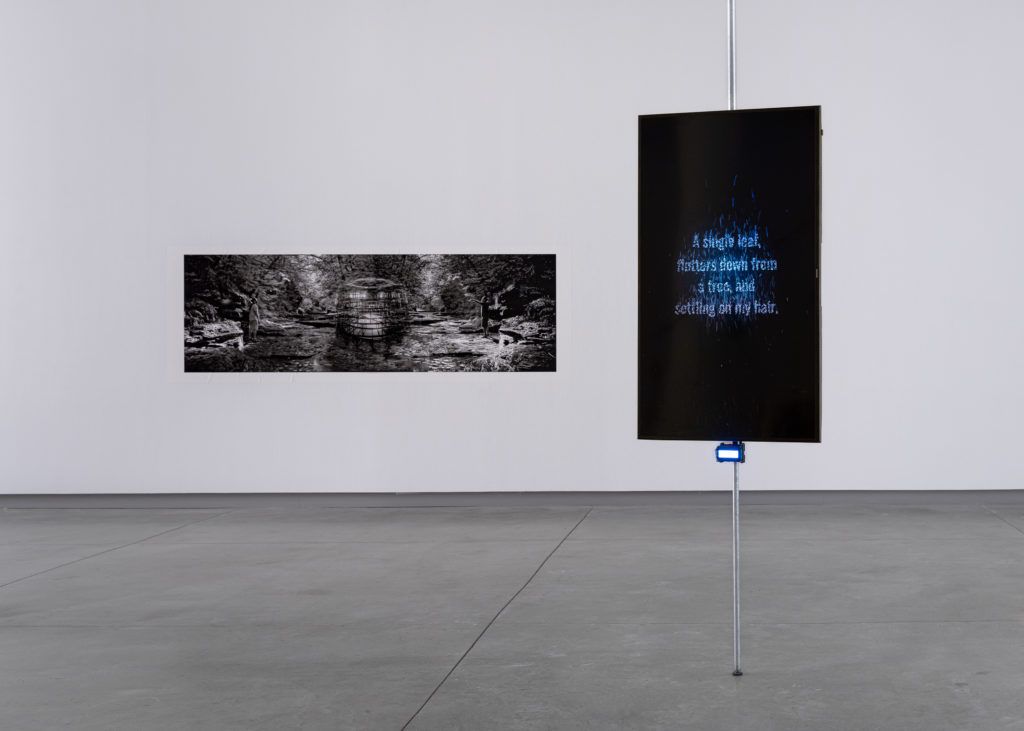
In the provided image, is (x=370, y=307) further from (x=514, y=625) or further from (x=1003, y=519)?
(x=1003, y=519)

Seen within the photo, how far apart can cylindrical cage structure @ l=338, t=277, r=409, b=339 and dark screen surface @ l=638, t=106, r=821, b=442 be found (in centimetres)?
770

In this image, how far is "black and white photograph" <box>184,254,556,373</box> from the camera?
45.4 feet

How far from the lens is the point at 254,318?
1396 centimetres

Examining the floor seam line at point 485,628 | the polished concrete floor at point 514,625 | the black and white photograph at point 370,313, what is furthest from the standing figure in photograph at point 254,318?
the floor seam line at point 485,628

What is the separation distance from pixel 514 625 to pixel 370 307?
23.0 ft

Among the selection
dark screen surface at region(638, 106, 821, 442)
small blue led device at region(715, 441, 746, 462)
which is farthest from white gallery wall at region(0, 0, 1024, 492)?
small blue led device at region(715, 441, 746, 462)

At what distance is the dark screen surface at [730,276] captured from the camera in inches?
243

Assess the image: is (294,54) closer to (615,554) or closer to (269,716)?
(615,554)

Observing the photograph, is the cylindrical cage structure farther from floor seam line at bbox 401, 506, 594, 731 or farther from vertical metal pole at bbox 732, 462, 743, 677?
vertical metal pole at bbox 732, 462, 743, 677

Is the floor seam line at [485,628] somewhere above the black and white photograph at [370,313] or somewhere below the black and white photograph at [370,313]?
below

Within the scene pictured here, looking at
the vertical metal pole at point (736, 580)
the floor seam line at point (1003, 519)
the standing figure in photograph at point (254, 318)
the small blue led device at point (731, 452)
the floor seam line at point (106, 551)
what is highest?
the standing figure in photograph at point (254, 318)

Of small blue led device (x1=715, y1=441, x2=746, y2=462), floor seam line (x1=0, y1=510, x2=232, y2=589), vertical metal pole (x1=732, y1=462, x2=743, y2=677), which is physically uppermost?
small blue led device (x1=715, y1=441, x2=746, y2=462)

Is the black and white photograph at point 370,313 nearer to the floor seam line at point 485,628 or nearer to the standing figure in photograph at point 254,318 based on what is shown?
the standing figure in photograph at point 254,318

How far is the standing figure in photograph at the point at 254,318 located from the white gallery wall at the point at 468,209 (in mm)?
509
